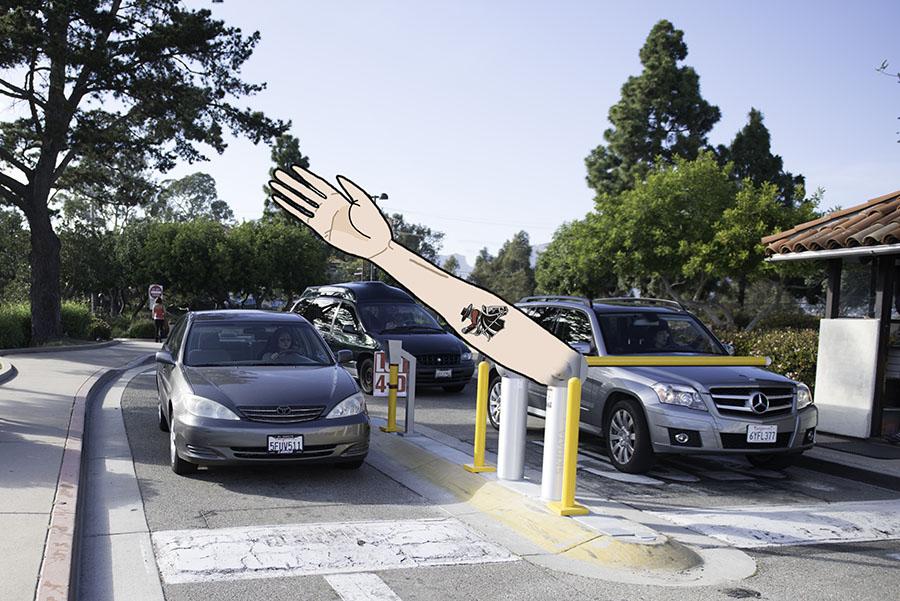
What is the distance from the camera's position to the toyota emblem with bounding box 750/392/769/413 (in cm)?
759

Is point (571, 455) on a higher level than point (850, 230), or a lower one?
lower

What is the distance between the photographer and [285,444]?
273 inches

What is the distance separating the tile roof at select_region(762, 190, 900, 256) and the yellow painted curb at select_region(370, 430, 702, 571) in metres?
5.90

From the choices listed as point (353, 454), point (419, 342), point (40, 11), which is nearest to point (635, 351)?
point (353, 454)

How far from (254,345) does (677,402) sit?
172 inches

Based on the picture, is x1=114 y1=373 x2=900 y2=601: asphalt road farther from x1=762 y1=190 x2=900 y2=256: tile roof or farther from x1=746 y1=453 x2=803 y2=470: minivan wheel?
x1=762 y1=190 x2=900 y2=256: tile roof

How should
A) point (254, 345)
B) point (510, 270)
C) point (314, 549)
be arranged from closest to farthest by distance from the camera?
point (314, 549)
point (254, 345)
point (510, 270)

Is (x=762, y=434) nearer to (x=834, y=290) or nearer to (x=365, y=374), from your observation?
(x=834, y=290)

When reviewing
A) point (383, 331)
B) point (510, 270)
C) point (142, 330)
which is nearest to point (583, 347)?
point (383, 331)

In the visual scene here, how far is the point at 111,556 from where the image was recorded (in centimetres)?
525

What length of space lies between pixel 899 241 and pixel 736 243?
17.4 m

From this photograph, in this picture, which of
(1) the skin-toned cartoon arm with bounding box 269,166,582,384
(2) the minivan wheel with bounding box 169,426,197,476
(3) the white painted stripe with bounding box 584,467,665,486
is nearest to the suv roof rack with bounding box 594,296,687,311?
(3) the white painted stripe with bounding box 584,467,665,486

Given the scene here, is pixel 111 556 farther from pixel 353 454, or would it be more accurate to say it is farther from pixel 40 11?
pixel 40 11

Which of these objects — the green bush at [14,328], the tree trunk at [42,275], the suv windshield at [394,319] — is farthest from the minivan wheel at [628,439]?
the tree trunk at [42,275]
